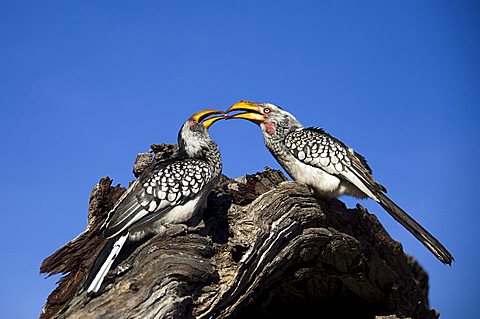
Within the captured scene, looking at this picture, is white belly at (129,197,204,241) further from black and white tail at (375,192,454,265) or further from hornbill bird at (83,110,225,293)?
black and white tail at (375,192,454,265)

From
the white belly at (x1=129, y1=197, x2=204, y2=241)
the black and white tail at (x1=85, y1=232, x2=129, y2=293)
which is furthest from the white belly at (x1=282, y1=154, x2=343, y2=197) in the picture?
the black and white tail at (x1=85, y1=232, x2=129, y2=293)

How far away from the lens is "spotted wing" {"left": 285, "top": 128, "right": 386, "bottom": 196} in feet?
18.1

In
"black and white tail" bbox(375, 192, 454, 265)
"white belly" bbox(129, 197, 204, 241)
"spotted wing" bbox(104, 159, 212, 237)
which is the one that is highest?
"spotted wing" bbox(104, 159, 212, 237)

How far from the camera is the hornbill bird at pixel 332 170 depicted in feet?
17.7

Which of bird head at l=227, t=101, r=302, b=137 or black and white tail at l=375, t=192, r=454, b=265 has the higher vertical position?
bird head at l=227, t=101, r=302, b=137

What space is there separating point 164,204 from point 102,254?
26.9 inches

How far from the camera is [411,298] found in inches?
272

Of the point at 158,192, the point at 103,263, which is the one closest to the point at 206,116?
the point at 158,192

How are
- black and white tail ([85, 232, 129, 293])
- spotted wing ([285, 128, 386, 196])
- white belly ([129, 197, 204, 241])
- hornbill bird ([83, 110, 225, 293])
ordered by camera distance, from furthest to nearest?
spotted wing ([285, 128, 386, 196])
white belly ([129, 197, 204, 241])
hornbill bird ([83, 110, 225, 293])
black and white tail ([85, 232, 129, 293])

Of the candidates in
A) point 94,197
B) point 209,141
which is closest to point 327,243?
point 209,141

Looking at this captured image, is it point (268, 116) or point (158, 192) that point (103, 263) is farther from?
point (268, 116)

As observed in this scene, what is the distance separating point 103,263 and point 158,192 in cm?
79

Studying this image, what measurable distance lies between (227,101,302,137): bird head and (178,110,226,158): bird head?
269 millimetres

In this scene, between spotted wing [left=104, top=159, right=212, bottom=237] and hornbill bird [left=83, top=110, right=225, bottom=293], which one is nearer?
hornbill bird [left=83, top=110, right=225, bottom=293]
